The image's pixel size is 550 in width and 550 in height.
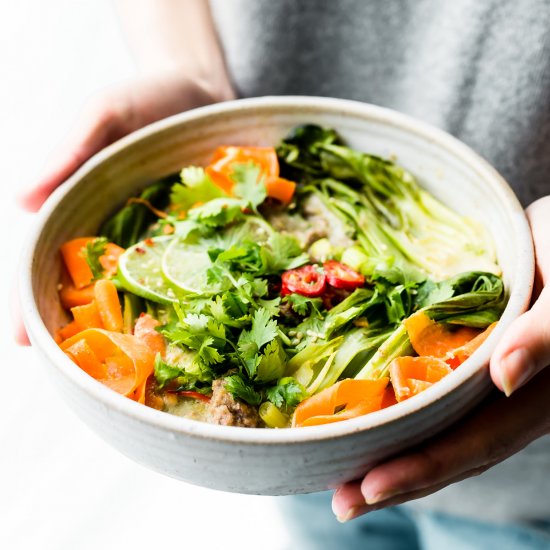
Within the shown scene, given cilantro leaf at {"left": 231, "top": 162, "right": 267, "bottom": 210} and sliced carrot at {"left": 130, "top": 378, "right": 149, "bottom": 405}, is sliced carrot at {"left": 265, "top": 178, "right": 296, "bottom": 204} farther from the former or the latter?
sliced carrot at {"left": 130, "top": 378, "right": 149, "bottom": 405}

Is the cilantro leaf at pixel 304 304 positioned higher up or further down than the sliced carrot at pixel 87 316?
further down

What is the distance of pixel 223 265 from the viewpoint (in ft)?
5.06

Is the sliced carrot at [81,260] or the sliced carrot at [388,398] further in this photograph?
the sliced carrot at [81,260]

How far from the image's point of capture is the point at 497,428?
55.6 inches

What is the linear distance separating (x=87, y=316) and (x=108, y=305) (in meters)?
0.05

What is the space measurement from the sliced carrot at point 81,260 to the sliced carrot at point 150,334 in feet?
0.55

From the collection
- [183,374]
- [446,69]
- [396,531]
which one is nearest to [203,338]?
[183,374]

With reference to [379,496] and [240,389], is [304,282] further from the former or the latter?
[379,496]

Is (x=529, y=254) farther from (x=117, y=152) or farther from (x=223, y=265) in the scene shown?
(x=117, y=152)

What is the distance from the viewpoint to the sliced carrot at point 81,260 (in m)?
1.65

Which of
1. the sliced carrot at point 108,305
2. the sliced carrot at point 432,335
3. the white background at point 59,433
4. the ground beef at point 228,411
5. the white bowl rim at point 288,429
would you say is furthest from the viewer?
the white background at point 59,433

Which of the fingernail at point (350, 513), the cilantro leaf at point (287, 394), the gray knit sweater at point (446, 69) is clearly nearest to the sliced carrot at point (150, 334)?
the cilantro leaf at point (287, 394)

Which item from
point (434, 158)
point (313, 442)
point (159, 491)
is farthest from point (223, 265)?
point (159, 491)

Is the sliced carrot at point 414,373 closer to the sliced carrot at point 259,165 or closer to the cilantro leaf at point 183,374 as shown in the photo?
the cilantro leaf at point 183,374
